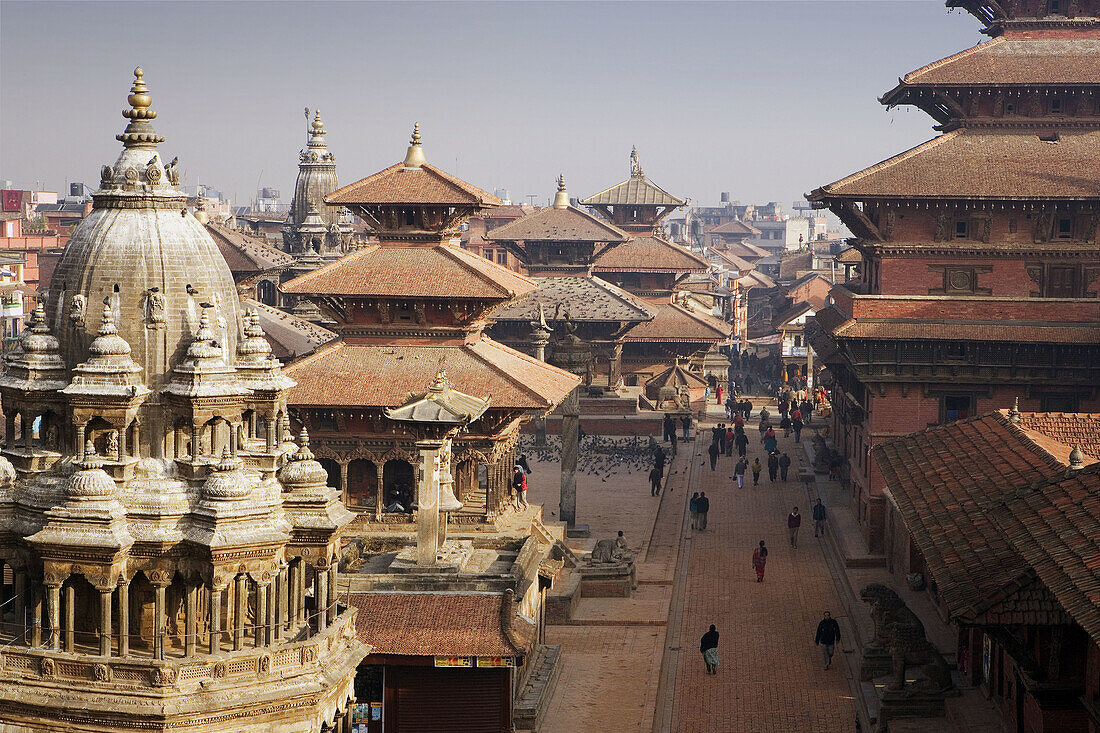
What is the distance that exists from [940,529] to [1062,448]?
19.7 feet

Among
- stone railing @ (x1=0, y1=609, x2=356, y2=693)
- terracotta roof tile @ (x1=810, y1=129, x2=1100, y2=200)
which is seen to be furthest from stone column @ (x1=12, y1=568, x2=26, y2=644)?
terracotta roof tile @ (x1=810, y1=129, x2=1100, y2=200)

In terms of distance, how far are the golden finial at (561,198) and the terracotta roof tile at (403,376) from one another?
42.1m

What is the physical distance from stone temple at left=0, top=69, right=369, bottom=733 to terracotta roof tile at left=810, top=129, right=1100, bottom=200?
85.8 ft

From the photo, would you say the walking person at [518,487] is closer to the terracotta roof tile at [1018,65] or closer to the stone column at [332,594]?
the terracotta roof tile at [1018,65]

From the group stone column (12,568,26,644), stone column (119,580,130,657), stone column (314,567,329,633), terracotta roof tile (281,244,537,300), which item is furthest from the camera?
terracotta roof tile (281,244,537,300)

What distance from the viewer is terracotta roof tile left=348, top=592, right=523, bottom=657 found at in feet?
88.1

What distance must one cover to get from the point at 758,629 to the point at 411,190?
1457cm

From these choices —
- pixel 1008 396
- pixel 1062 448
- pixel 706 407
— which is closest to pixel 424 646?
pixel 1062 448

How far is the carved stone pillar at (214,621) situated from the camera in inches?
782

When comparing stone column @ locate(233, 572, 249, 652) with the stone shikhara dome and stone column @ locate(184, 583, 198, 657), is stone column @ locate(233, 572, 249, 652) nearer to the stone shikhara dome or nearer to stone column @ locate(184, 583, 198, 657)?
stone column @ locate(184, 583, 198, 657)

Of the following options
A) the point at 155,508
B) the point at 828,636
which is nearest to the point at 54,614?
the point at 155,508

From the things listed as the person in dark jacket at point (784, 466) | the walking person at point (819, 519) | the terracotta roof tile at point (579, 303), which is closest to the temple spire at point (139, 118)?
the walking person at point (819, 519)

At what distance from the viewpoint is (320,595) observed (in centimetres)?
2138

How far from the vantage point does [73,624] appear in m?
20.0
